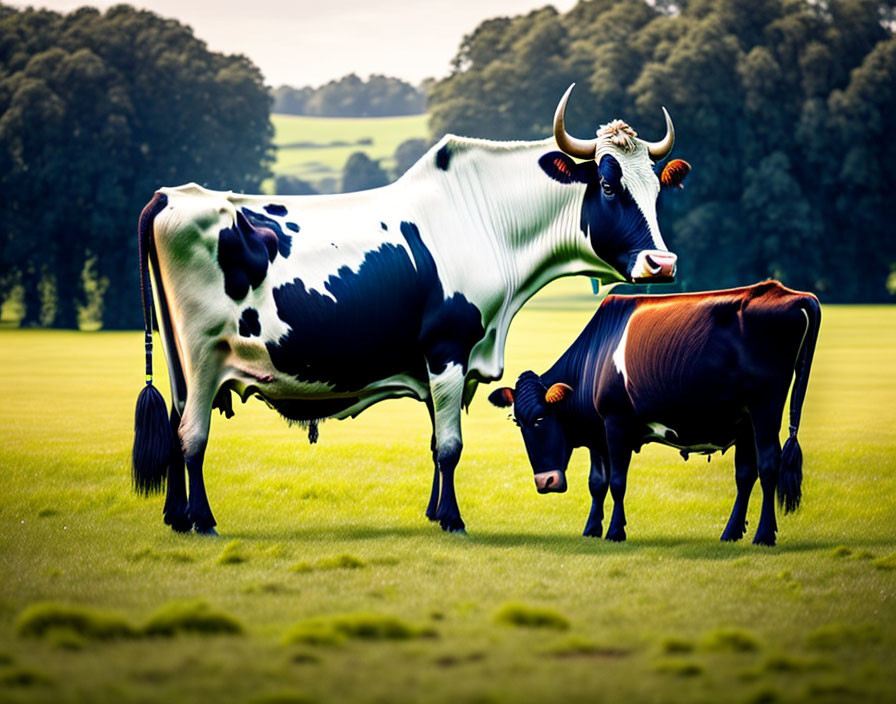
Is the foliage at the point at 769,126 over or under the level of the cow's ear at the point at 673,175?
over

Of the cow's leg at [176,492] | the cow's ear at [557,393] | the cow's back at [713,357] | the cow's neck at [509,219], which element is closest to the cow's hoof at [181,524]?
the cow's leg at [176,492]

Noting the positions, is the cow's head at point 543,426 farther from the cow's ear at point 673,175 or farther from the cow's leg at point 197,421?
the cow's leg at point 197,421

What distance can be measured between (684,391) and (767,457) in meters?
0.88

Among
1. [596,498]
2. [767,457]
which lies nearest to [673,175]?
[767,457]

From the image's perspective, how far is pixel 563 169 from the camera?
11.5m

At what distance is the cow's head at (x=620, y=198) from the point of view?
1107 centimetres

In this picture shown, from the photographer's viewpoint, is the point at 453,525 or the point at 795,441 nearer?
the point at 795,441

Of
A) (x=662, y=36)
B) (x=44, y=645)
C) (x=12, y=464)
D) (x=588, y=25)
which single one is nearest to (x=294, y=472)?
(x=12, y=464)

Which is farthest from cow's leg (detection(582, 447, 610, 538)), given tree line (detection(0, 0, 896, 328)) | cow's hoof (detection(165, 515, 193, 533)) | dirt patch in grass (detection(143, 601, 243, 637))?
tree line (detection(0, 0, 896, 328))

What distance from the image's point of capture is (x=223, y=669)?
6.28 metres

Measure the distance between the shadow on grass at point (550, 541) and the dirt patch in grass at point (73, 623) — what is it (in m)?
3.70

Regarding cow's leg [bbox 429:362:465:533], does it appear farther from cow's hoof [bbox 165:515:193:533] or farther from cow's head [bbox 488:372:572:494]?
cow's hoof [bbox 165:515:193:533]

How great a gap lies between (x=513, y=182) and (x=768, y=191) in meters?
56.2

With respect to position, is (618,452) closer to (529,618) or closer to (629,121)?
(529,618)
